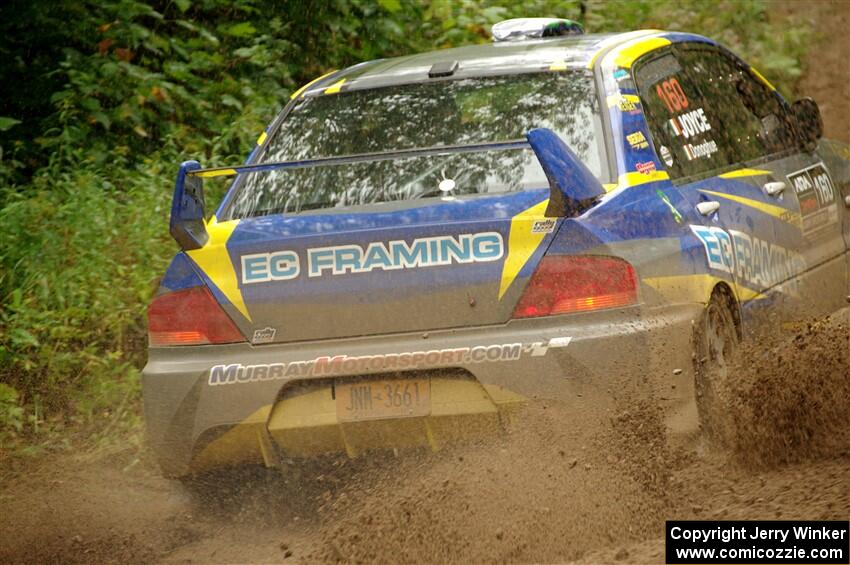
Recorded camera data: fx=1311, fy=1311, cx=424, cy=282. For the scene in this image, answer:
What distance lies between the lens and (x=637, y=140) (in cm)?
466

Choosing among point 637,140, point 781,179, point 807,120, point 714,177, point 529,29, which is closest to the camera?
point 637,140

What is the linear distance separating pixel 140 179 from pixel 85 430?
2.33 m

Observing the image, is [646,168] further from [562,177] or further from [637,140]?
[562,177]

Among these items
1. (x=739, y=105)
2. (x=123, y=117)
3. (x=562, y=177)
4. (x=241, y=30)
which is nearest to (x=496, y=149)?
(x=562, y=177)

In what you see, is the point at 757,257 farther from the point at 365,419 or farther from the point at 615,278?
the point at 365,419

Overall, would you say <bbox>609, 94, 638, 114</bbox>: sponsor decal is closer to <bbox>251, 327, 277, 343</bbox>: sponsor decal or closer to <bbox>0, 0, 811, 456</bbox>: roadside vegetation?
<bbox>251, 327, 277, 343</bbox>: sponsor decal

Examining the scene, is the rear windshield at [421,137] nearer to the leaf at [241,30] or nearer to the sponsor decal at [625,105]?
the sponsor decal at [625,105]

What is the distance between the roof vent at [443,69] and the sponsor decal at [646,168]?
95 cm

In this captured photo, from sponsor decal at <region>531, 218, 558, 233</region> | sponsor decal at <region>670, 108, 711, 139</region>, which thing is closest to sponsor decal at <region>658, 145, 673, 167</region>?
sponsor decal at <region>670, 108, 711, 139</region>

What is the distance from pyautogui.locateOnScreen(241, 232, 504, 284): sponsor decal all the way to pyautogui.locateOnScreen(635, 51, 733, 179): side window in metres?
1.01

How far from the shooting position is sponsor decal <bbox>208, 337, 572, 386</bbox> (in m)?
4.00

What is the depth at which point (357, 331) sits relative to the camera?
4.16 metres

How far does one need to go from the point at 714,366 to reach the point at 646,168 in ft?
2.39

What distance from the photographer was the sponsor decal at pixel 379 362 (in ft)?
13.1
